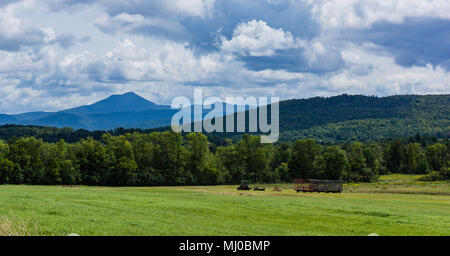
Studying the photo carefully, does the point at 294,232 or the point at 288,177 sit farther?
the point at 288,177

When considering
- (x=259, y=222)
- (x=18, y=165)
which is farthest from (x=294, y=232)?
(x=18, y=165)

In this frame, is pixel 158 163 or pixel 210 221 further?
pixel 158 163

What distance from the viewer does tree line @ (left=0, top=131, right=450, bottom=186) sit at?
10500 cm

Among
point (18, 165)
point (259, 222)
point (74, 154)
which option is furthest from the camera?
point (74, 154)

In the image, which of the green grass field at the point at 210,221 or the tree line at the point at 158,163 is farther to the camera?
the tree line at the point at 158,163

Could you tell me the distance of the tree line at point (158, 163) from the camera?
105 meters

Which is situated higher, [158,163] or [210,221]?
[158,163]

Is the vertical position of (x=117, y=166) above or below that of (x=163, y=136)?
below

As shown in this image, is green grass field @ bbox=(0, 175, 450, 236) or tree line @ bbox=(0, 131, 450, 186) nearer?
green grass field @ bbox=(0, 175, 450, 236)

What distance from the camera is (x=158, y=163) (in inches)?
4555
